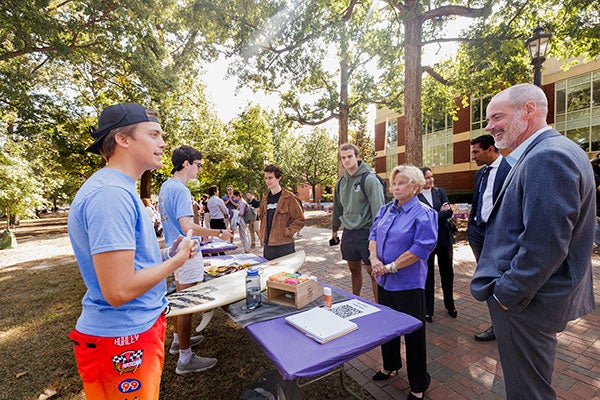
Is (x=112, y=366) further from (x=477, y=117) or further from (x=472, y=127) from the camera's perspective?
(x=472, y=127)

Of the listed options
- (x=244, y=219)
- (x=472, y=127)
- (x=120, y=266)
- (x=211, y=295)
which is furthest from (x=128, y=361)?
(x=472, y=127)

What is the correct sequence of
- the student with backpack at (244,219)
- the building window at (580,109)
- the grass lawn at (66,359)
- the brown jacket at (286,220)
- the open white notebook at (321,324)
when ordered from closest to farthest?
the open white notebook at (321,324) < the grass lawn at (66,359) < the brown jacket at (286,220) < the student with backpack at (244,219) < the building window at (580,109)

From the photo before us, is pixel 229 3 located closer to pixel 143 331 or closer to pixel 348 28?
pixel 348 28

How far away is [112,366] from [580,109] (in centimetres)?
2680

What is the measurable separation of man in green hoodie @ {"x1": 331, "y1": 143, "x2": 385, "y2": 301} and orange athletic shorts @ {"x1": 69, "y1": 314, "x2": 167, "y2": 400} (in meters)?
3.03

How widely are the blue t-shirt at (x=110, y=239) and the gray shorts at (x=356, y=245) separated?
2.99 m

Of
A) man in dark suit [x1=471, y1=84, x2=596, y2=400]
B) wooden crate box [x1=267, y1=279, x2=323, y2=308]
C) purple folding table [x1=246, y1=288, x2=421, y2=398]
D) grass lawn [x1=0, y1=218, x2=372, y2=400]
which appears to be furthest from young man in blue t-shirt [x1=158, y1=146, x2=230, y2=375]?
man in dark suit [x1=471, y1=84, x2=596, y2=400]

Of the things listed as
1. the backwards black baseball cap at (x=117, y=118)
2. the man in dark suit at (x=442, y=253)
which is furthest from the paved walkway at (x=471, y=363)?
the backwards black baseball cap at (x=117, y=118)

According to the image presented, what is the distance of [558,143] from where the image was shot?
1.50 metres

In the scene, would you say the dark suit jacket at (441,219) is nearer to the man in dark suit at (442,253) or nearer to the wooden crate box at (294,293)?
the man in dark suit at (442,253)

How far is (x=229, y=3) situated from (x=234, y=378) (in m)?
10.7

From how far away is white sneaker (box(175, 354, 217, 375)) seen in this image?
10.6 feet

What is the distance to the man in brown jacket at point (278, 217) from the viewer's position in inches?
170

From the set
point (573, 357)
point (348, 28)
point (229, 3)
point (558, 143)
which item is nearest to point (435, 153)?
point (348, 28)
